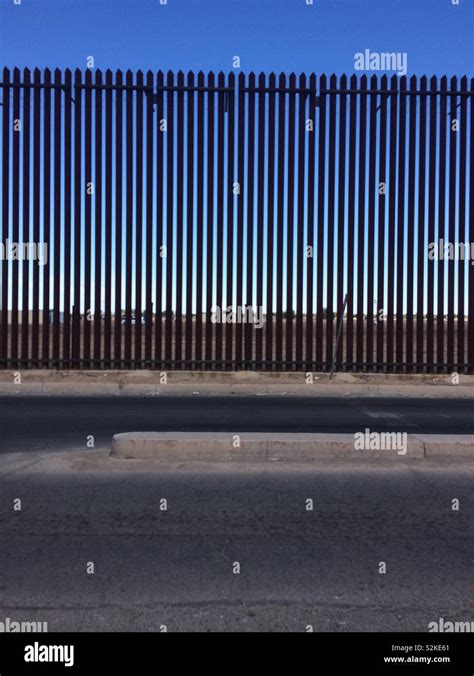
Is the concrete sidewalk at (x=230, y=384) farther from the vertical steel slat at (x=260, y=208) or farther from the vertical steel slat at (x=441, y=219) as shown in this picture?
the vertical steel slat at (x=260, y=208)

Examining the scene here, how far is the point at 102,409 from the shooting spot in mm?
10586

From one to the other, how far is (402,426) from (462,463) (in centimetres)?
224

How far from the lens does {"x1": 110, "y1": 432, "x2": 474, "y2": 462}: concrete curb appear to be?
262 inches

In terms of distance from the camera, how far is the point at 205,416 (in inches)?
386

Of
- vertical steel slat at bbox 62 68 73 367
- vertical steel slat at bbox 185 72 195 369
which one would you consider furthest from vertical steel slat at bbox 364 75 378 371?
vertical steel slat at bbox 62 68 73 367

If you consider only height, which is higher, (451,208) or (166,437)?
(451,208)

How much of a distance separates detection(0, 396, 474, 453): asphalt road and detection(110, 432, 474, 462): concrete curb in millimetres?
1069

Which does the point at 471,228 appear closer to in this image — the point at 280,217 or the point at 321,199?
the point at 321,199

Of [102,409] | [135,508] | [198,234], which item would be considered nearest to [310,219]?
[198,234]

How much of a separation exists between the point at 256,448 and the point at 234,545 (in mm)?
2287

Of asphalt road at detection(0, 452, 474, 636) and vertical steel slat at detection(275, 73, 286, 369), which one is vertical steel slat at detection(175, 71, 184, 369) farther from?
asphalt road at detection(0, 452, 474, 636)

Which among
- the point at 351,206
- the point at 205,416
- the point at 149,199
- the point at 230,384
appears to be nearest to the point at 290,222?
the point at 351,206
